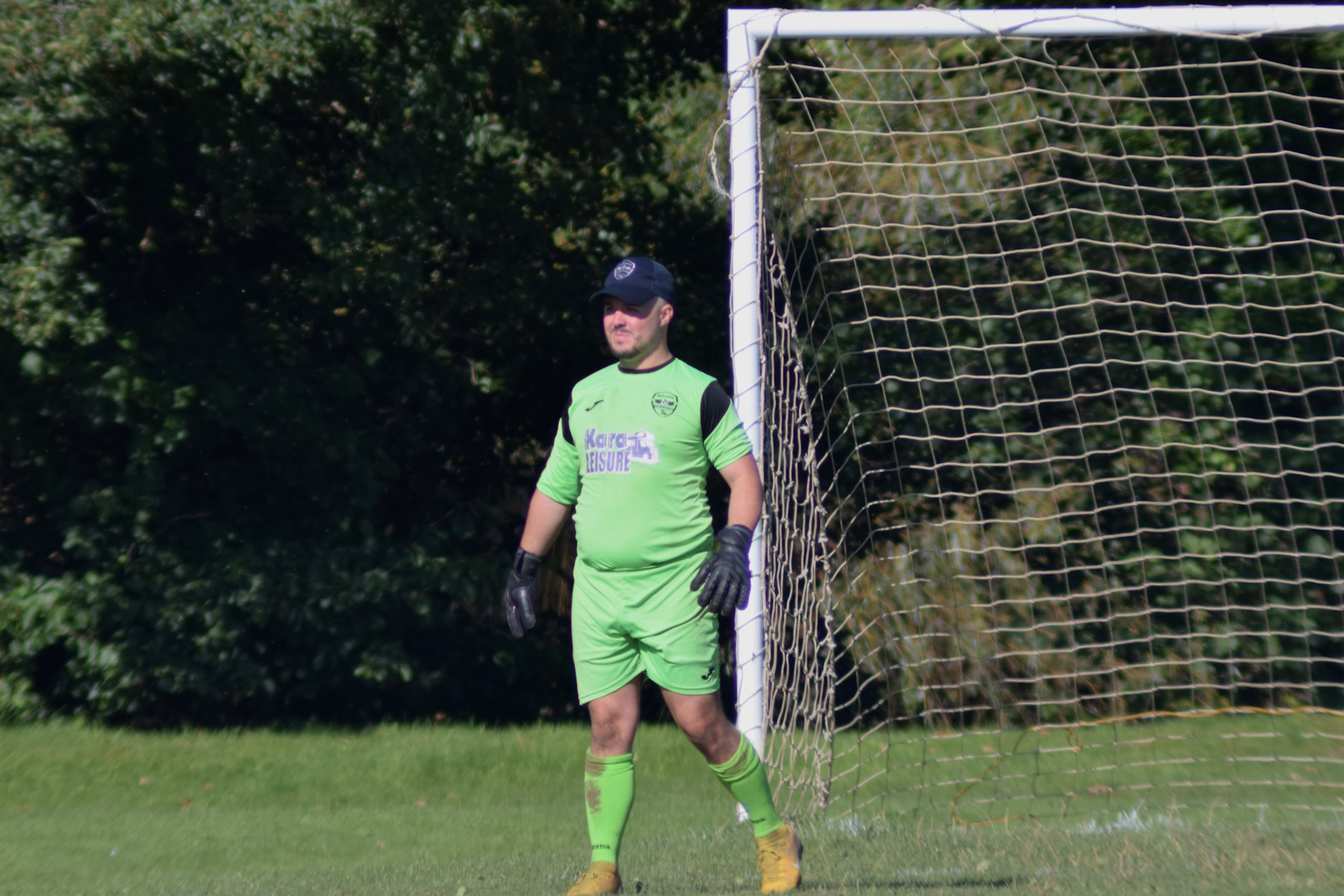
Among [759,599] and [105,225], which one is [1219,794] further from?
[105,225]

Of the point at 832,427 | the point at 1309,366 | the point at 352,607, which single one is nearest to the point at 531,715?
the point at 352,607

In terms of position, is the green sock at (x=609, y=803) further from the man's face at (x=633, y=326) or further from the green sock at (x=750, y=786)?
the man's face at (x=633, y=326)

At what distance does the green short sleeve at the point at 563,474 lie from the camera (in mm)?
4113

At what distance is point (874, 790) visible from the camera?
687cm

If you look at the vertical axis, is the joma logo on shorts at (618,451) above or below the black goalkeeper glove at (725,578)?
above

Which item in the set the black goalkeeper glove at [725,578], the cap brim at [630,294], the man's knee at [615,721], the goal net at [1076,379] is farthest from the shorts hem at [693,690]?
the goal net at [1076,379]

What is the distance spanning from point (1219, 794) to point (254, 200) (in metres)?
6.61

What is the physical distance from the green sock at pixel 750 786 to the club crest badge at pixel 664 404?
3.42 feet

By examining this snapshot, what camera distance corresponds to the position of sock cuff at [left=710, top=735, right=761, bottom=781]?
4.00m

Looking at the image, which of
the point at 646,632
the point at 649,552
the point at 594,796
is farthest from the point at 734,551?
the point at 594,796

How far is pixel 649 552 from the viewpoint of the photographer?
384cm

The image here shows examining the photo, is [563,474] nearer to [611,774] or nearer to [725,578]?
[725,578]

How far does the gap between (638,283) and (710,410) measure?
1.43 feet

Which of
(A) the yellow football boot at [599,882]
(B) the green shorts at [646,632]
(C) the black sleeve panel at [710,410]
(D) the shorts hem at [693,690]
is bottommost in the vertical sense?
(A) the yellow football boot at [599,882]
